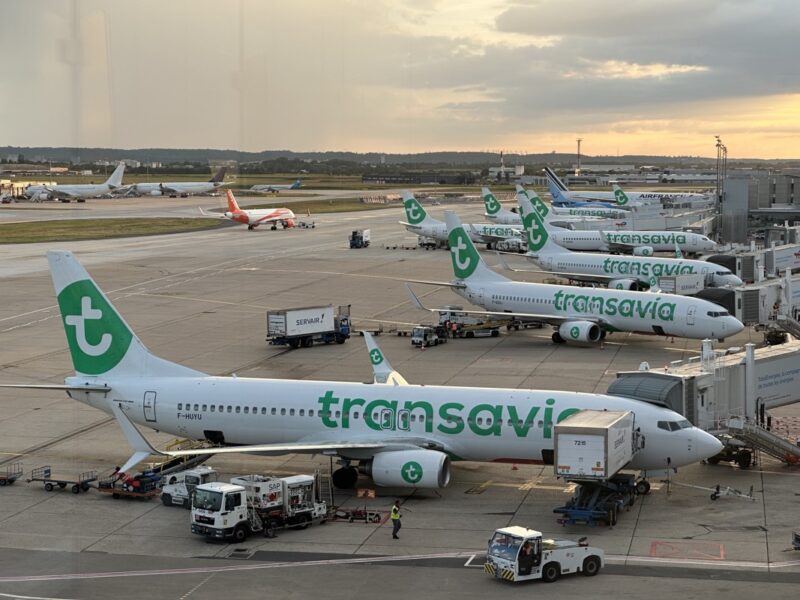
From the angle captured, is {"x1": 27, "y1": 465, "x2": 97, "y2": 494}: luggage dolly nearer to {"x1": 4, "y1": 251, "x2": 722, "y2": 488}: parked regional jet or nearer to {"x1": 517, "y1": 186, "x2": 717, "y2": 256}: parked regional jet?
{"x1": 4, "y1": 251, "x2": 722, "y2": 488}: parked regional jet

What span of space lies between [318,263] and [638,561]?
332ft

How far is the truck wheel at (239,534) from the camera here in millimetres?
37688

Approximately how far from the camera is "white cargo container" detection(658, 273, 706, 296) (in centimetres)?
9225

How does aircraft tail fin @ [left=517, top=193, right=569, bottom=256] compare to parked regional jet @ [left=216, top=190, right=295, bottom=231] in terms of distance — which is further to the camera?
parked regional jet @ [left=216, top=190, right=295, bottom=231]

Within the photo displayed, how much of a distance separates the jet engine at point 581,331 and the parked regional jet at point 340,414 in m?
33.8

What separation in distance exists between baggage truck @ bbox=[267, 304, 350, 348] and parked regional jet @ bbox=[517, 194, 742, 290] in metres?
30.3

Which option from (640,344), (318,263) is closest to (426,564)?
(640,344)

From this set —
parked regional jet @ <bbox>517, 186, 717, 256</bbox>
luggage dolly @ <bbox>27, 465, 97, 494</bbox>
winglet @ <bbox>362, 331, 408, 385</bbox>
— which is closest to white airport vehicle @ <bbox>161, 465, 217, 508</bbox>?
luggage dolly @ <bbox>27, 465, 97, 494</bbox>

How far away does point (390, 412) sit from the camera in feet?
144

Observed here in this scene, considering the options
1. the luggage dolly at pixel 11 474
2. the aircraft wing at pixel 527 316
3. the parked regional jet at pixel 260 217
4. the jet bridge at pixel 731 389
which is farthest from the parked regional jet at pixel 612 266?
the parked regional jet at pixel 260 217

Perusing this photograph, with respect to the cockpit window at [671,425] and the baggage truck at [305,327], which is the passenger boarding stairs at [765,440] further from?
the baggage truck at [305,327]

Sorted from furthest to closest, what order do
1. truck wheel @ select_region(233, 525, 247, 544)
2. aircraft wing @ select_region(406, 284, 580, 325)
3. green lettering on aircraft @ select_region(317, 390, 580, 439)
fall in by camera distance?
1. aircraft wing @ select_region(406, 284, 580, 325)
2. green lettering on aircraft @ select_region(317, 390, 580, 439)
3. truck wheel @ select_region(233, 525, 247, 544)

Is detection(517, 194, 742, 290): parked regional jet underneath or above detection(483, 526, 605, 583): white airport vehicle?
above

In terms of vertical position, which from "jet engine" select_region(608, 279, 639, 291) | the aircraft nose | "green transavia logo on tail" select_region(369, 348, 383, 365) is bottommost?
the aircraft nose
